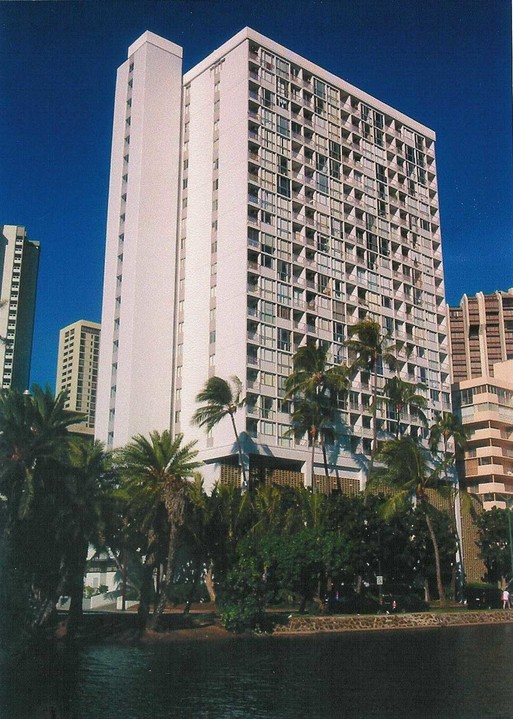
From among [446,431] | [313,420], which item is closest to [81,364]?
[313,420]

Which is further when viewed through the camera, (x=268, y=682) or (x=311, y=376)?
(x=311, y=376)

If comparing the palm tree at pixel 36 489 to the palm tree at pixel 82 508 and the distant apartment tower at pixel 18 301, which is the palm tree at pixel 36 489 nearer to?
the palm tree at pixel 82 508

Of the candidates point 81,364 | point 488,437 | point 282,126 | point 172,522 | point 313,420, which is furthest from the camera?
point 488,437

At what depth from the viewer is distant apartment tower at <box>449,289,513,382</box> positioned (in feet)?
456

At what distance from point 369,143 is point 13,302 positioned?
5793cm

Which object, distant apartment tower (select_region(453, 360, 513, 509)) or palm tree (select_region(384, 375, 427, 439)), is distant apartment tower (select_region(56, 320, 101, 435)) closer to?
palm tree (select_region(384, 375, 427, 439))

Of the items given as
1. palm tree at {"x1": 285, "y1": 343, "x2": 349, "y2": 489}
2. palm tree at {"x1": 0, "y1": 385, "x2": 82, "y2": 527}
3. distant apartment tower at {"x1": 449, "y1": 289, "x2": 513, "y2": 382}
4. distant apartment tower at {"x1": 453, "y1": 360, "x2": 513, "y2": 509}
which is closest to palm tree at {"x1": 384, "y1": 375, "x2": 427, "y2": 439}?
palm tree at {"x1": 285, "y1": 343, "x2": 349, "y2": 489}

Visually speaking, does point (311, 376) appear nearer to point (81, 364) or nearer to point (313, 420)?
point (313, 420)

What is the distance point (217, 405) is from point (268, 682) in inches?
1497

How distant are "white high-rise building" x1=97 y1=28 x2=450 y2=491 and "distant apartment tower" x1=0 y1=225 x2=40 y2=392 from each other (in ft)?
92.5

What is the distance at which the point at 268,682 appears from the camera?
957 inches

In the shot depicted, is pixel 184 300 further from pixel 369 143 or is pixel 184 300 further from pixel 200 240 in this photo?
pixel 369 143

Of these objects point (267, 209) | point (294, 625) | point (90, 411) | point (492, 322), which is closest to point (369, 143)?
point (267, 209)

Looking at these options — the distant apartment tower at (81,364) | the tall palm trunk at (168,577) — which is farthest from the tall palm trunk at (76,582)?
the distant apartment tower at (81,364)
